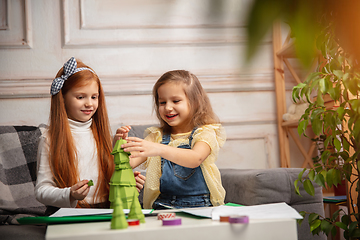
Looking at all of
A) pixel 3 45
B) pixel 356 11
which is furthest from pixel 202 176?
pixel 3 45

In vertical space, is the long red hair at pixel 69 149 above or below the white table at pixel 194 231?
above

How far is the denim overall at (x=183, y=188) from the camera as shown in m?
1.15

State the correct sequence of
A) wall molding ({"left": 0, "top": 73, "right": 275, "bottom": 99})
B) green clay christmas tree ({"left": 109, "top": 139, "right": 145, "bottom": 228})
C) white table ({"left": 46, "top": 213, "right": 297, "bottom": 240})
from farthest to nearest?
1. wall molding ({"left": 0, "top": 73, "right": 275, "bottom": 99})
2. green clay christmas tree ({"left": 109, "top": 139, "right": 145, "bottom": 228})
3. white table ({"left": 46, "top": 213, "right": 297, "bottom": 240})

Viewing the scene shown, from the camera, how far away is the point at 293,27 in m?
0.20

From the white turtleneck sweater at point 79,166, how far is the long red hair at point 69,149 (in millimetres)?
18

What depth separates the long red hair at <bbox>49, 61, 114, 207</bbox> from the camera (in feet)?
3.49

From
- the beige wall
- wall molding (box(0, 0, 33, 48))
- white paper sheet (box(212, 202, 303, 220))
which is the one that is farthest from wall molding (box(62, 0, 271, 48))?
white paper sheet (box(212, 202, 303, 220))

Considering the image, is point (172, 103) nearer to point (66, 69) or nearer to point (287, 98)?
point (66, 69)

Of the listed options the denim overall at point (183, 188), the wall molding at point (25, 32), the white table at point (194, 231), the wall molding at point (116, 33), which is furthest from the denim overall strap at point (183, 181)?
the wall molding at point (25, 32)

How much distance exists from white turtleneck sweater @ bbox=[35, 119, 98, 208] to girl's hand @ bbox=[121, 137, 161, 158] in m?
0.32

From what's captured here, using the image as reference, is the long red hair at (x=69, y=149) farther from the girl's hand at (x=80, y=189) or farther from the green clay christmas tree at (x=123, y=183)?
the green clay christmas tree at (x=123, y=183)

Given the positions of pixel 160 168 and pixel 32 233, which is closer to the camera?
pixel 32 233

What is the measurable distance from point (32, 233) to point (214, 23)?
0.86m

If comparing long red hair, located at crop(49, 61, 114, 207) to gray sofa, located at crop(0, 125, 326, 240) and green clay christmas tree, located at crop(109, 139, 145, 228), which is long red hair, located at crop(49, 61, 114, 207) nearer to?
gray sofa, located at crop(0, 125, 326, 240)
